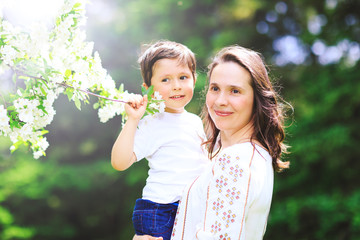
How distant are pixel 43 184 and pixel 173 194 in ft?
26.6

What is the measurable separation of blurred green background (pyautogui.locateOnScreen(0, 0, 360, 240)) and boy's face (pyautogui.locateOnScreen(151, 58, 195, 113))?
456cm

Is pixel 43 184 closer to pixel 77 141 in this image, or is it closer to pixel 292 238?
pixel 77 141

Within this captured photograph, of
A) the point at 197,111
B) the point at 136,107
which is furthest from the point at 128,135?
the point at 197,111

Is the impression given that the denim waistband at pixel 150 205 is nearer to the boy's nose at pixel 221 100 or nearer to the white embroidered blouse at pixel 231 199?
the white embroidered blouse at pixel 231 199

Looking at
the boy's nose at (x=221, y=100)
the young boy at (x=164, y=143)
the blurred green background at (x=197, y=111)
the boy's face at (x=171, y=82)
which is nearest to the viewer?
the boy's nose at (x=221, y=100)

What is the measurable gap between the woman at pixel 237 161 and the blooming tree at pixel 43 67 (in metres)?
0.38

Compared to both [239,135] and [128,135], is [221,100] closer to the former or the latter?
[239,135]

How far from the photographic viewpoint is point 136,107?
6.06 feet

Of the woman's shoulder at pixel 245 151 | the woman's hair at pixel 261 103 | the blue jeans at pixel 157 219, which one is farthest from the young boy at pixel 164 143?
the woman's shoulder at pixel 245 151

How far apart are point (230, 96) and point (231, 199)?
46cm

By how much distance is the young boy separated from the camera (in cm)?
189

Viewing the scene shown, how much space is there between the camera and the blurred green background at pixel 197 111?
6.88m

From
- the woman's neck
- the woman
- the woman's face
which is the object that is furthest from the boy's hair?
the woman's neck

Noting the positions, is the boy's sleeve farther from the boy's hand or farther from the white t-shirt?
the boy's hand
